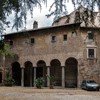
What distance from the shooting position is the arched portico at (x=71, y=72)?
4484cm

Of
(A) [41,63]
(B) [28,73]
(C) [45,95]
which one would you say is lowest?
(C) [45,95]

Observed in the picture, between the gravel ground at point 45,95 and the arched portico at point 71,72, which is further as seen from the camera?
the arched portico at point 71,72

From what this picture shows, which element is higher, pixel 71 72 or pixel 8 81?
pixel 71 72

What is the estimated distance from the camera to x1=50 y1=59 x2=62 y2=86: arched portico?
46.3 m

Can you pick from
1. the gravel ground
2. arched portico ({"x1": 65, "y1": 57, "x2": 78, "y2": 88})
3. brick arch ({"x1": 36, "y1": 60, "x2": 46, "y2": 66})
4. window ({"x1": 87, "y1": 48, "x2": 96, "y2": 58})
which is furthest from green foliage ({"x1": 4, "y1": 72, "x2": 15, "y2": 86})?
the gravel ground

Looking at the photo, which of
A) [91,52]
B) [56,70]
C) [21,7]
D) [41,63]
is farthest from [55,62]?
[21,7]

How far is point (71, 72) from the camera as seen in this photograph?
45469 millimetres

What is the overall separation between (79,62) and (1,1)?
37887mm

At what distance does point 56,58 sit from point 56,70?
2.66 metres

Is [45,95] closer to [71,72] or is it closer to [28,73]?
[71,72]

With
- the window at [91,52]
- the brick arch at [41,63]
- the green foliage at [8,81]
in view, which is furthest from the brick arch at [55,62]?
the green foliage at [8,81]

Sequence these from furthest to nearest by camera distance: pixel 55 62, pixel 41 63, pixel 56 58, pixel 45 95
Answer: pixel 41 63, pixel 55 62, pixel 56 58, pixel 45 95

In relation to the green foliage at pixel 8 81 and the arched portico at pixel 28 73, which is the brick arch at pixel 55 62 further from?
the green foliage at pixel 8 81

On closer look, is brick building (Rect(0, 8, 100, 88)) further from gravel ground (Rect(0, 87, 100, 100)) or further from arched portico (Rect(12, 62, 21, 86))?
gravel ground (Rect(0, 87, 100, 100))
